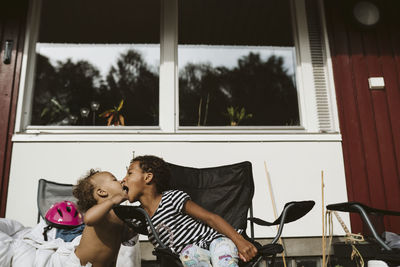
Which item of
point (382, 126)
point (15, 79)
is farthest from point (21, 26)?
point (382, 126)

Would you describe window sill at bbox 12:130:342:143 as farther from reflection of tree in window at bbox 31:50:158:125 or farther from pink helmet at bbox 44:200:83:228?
pink helmet at bbox 44:200:83:228

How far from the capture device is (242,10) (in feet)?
13.5

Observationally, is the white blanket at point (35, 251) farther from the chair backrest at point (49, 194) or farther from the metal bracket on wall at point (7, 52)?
the metal bracket on wall at point (7, 52)

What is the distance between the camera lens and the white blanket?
6.72ft

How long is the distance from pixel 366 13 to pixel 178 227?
2.97m

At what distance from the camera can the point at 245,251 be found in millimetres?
1729

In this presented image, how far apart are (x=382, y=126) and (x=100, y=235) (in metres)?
2.68

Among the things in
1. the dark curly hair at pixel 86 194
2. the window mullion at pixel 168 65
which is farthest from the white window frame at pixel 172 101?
the dark curly hair at pixel 86 194

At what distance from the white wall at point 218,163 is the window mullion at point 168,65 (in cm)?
27

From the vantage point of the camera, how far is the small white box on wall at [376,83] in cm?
346

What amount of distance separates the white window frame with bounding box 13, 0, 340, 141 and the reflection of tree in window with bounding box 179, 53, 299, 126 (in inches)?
5.9

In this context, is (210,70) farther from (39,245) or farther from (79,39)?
(39,245)

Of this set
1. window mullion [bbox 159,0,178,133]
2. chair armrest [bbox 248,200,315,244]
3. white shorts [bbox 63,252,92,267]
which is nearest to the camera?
chair armrest [bbox 248,200,315,244]

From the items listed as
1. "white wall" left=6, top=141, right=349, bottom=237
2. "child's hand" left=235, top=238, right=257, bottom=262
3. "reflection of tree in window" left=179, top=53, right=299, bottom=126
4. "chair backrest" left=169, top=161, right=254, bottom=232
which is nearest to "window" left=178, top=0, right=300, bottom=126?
"reflection of tree in window" left=179, top=53, right=299, bottom=126
